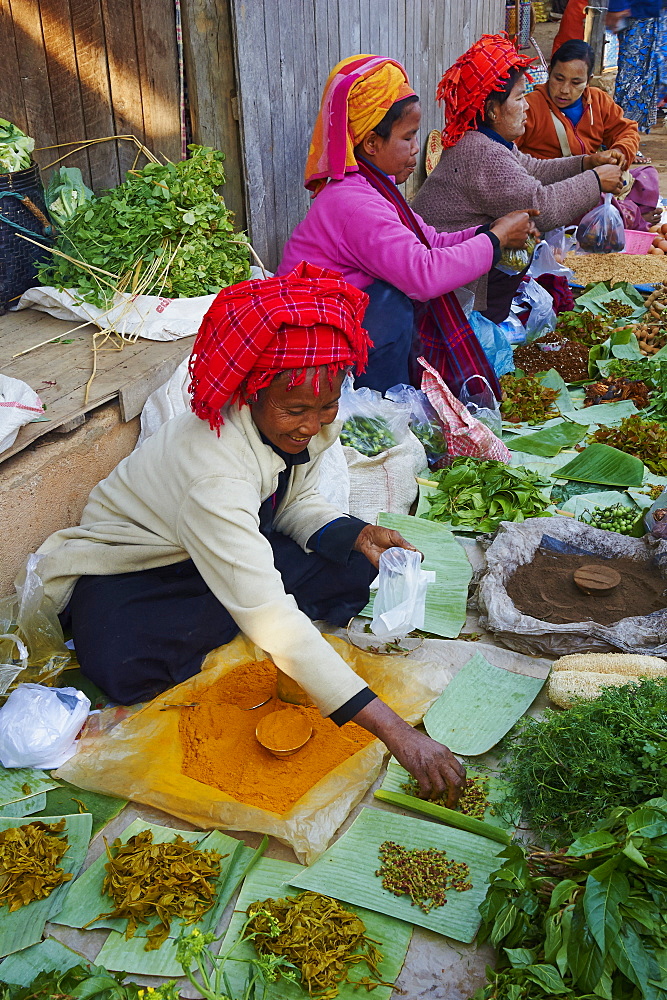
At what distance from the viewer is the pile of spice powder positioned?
210 centimetres

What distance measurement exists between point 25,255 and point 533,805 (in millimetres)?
3160

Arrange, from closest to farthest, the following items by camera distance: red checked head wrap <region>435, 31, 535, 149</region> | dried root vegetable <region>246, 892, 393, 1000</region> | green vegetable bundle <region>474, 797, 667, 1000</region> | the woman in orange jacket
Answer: green vegetable bundle <region>474, 797, 667, 1000</region> → dried root vegetable <region>246, 892, 393, 1000</region> → red checked head wrap <region>435, 31, 535, 149</region> → the woman in orange jacket

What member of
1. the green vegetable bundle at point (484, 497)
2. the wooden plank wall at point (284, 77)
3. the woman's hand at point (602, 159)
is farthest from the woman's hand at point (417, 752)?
the woman's hand at point (602, 159)

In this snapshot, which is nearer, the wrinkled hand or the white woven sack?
the wrinkled hand

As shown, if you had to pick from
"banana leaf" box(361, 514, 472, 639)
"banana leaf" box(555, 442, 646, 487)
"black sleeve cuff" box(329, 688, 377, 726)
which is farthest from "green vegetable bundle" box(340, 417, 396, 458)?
"black sleeve cuff" box(329, 688, 377, 726)

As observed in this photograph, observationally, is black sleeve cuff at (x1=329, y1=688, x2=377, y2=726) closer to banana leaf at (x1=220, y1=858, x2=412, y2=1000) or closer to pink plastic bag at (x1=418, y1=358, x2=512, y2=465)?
banana leaf at (x1=220, y1=858, x2=412, y2=1000)

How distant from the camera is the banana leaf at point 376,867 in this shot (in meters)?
1.76

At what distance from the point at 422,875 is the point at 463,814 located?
0.62 ft

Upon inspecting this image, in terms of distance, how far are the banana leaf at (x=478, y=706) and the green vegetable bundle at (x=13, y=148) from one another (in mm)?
2793

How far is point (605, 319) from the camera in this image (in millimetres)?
5195

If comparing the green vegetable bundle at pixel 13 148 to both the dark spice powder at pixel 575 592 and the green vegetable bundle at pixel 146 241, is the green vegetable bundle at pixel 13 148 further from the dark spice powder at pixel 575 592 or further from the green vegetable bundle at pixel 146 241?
the dark spice powder at pixel 575 592

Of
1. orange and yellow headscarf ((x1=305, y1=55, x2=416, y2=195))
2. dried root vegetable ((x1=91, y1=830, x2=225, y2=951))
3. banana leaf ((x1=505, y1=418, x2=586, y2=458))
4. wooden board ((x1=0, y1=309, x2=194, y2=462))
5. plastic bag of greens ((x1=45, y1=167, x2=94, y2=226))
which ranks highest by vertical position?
orange and yellow headscarf ((x1=305, y1=55, x2=416, y2=195))

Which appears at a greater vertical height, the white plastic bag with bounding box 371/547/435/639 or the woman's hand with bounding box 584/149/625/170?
the woman's hand with bounding box 584/149/625/170

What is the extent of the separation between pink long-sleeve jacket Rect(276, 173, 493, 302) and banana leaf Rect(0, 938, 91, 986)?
2765 millimetres
